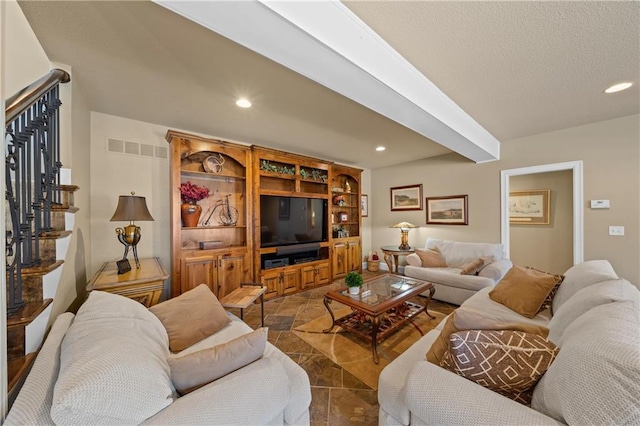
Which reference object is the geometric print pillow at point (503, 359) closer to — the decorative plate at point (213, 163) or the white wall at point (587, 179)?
the white wall at point (587, 179)

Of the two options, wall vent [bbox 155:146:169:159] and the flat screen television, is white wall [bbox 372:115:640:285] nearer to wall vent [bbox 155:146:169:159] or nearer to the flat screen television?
the flat screen television

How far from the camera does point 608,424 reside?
0.70 m

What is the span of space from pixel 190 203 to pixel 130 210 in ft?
2.84

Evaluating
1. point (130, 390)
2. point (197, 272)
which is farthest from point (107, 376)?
point (197, 272)

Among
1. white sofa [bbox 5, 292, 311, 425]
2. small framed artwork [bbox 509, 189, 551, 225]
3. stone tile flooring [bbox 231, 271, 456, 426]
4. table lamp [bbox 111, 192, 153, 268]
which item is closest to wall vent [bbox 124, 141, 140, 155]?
table lamp [bbox 111, 192, 153, 268]

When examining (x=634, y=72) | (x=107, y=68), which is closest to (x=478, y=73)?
(x=634, y=72)

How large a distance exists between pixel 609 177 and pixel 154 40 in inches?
198

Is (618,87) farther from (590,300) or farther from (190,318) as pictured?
(190,318)

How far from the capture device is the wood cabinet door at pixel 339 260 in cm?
465

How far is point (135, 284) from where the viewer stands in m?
1.92

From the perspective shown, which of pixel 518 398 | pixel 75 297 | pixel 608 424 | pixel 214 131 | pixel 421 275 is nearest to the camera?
pixel 608 424

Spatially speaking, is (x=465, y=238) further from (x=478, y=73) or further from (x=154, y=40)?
(x=154, y=40)

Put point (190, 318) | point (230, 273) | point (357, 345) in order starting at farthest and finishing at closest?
point (230, 273) < point (357, 345) < point (190, 318)

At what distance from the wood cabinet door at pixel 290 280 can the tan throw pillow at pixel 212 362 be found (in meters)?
2.69
